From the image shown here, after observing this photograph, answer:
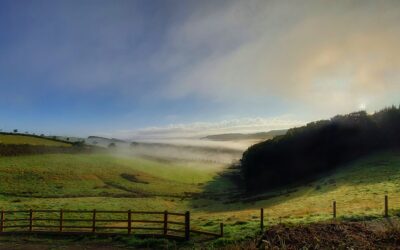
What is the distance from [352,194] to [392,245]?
27.7 m

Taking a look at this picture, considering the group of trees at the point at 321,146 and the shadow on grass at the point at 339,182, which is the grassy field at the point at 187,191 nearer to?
the shadow on grass at the point at 339,182

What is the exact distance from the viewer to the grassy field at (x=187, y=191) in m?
35.3

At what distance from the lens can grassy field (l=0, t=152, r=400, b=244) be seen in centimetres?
3529

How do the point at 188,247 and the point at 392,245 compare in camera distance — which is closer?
the point at 392,245

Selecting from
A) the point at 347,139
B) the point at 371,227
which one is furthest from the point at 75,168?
the point at 371,227

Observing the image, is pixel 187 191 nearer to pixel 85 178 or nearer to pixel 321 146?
pixel 85 178

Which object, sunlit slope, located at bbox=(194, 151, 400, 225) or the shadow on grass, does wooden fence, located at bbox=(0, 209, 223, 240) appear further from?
the shadow on grass

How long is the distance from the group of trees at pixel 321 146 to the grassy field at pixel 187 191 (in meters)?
5.95

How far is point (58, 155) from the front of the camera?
105250 mm

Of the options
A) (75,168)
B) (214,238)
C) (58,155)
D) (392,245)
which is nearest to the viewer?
(392,245)

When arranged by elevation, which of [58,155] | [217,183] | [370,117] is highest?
[370,117]

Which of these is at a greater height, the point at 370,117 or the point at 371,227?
the point at 370,117

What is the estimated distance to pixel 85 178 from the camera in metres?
87.4

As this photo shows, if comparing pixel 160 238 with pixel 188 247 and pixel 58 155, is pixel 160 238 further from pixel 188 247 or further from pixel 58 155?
pixel 58 155
